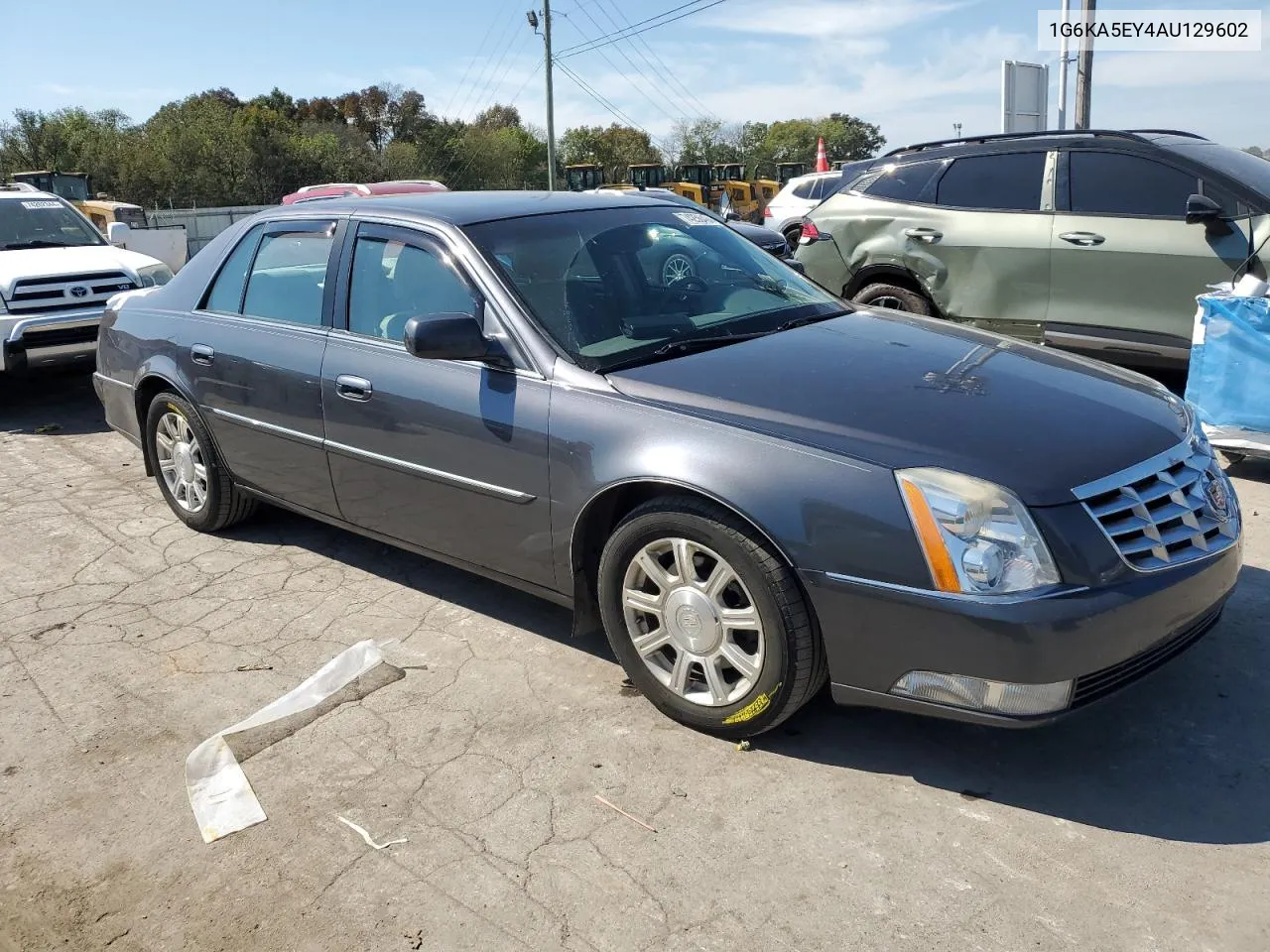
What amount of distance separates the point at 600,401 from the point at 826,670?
1.09m

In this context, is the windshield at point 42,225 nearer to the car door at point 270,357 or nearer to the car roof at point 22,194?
the car roof at point 22,194

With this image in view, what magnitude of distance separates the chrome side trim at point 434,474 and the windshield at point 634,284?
0.51 metres

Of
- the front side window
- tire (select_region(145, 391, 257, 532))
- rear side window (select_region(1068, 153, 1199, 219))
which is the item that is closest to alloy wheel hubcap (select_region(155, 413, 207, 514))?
tire (select_region(145, 391, 257, 532))

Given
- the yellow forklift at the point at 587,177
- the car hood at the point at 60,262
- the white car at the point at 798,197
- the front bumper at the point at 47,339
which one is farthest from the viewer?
the yellow forklift at the point at 587,177

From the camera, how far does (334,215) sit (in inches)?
178

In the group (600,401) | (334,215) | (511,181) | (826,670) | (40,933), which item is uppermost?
(511,181)

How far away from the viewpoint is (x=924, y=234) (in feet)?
25.2

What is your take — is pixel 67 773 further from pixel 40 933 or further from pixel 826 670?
pixel 826 670

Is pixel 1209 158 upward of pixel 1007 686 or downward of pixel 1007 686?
upward

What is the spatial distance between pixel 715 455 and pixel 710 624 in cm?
51


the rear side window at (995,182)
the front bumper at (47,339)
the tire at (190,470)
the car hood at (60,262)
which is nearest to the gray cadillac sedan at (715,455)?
the tire at (190,470)

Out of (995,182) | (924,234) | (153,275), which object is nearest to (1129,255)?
(995,182)

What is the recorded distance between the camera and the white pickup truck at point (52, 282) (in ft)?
27.0

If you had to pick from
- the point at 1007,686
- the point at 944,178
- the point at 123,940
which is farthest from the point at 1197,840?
the point at 944,178
